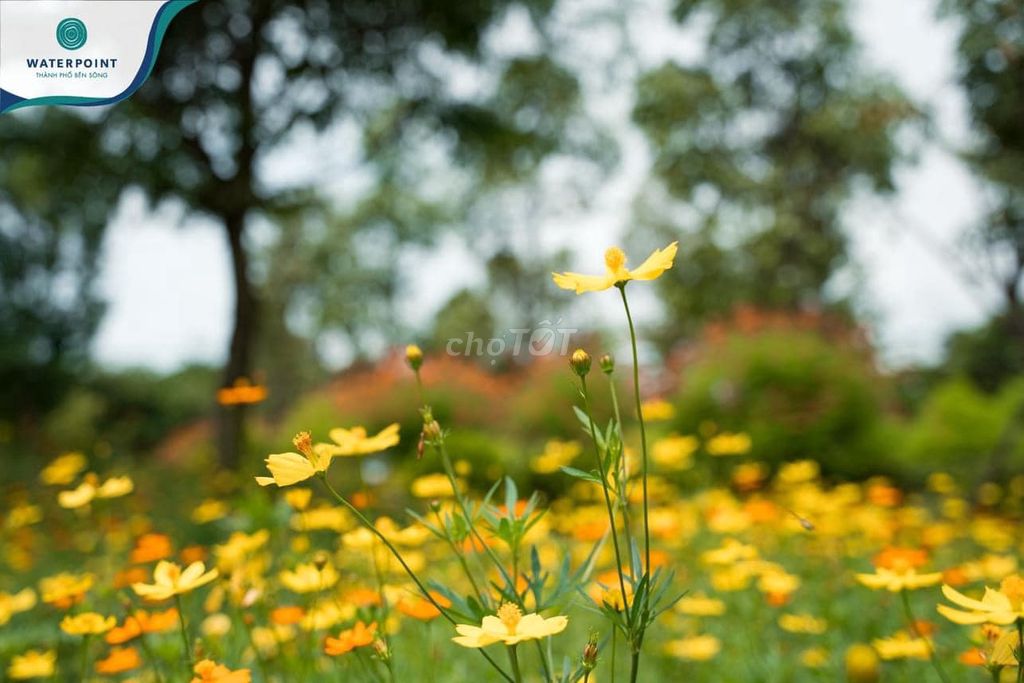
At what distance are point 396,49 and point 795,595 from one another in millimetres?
4730

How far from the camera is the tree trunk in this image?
5.70m

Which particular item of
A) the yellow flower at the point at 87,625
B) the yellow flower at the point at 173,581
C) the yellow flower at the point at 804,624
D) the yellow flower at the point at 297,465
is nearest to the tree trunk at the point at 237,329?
the yellow flower at the point at 804,624

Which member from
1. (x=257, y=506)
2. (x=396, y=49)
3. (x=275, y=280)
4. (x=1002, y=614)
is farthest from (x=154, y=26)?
(x=275, y=280)

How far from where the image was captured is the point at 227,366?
5938mm

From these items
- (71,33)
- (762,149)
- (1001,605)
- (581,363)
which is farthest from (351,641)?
(762,149)

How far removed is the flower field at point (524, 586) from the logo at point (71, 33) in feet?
2.76

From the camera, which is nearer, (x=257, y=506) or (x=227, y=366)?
(x=257, y=506)

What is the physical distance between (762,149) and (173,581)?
40.6 feet

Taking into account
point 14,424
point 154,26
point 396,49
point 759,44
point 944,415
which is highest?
point 759,44

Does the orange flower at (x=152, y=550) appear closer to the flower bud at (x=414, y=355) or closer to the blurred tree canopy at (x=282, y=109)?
the flower bud at (x=414, y=355)

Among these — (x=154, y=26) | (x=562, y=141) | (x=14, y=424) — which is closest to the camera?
(x=154, y=26)

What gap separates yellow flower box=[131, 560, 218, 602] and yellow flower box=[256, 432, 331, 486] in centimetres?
19

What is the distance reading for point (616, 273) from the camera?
82cm

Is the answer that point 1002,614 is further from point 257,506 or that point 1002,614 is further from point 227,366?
point 227,366
